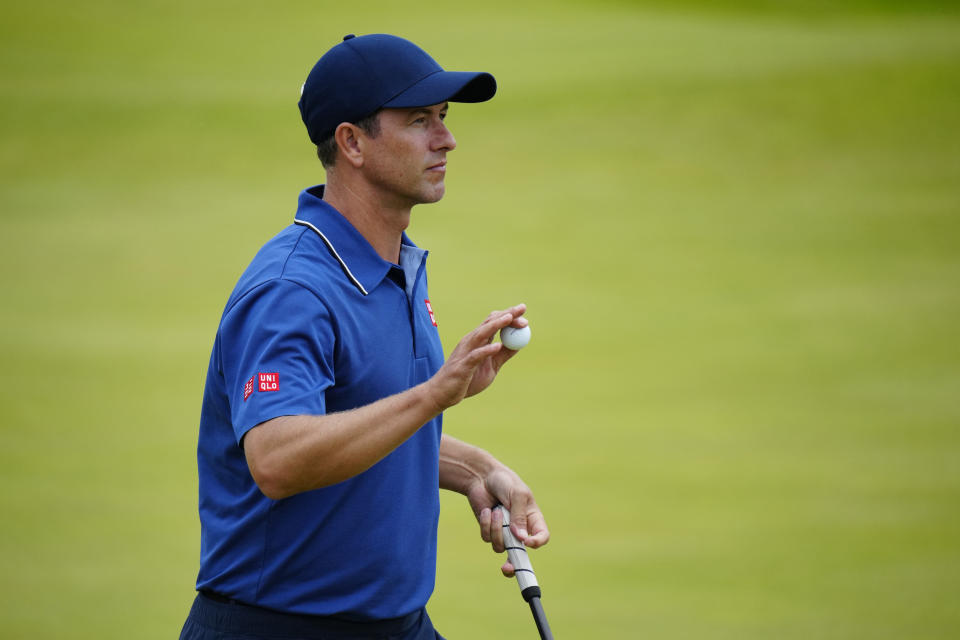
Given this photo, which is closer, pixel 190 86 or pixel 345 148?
pixel 345 148

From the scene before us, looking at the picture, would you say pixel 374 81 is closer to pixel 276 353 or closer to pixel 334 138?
pixel 334 138

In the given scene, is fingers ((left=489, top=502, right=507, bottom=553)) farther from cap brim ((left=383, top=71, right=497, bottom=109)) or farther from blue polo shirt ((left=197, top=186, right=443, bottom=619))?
cap brim ((left=383, top=71, right=497, bottom=109))

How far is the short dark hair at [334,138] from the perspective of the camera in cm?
169

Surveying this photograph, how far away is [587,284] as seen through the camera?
462 cm

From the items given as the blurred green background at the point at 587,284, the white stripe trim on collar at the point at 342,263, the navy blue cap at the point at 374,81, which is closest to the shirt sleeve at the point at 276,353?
the white stripe trim on collar at the point at 342,263

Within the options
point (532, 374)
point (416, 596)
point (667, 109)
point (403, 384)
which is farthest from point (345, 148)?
point (667, 109)

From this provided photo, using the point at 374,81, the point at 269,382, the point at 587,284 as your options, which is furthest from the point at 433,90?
the point at 587,284

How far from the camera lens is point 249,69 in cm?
534

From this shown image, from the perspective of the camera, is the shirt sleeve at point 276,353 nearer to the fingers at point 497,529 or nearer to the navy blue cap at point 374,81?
the navy blue cap at point 374,81

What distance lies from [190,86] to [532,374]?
2.16 metres

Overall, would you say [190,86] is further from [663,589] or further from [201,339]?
[663,589]

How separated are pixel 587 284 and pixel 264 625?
3164 millimetres

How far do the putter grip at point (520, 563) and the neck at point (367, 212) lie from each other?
18.8 inches

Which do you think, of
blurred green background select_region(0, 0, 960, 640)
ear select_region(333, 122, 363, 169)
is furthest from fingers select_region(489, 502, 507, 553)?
blurred green background select_region(0, 0, 960, 640)
